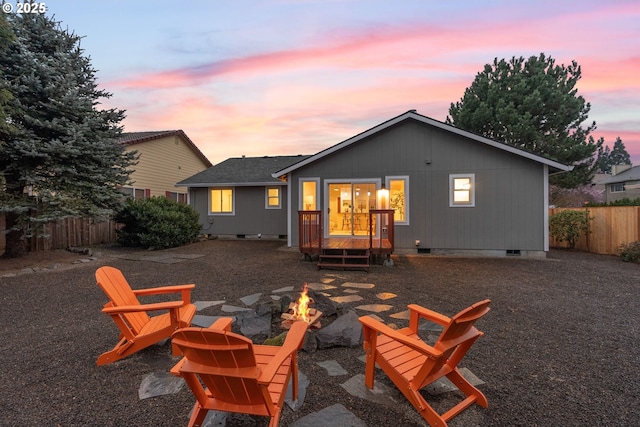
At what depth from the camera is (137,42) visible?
10.7 meters

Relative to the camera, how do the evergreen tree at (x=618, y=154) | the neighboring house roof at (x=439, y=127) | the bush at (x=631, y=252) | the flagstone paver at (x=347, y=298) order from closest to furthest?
the flagstone paver at (x=347, y=298) → the bush at (x=631, y=252) → the neighboring house roof at (x=439, y=127) → the evergreen tree at (x=618, y=154)

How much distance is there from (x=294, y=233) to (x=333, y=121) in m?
9.54

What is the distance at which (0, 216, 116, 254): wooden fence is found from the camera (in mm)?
9844

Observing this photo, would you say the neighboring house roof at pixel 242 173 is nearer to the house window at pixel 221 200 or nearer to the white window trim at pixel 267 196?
the white window trim at pixel 267 196

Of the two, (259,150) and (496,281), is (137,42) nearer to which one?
(496,281)

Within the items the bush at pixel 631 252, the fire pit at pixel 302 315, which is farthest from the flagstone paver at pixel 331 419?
the bush at pixel 631 252

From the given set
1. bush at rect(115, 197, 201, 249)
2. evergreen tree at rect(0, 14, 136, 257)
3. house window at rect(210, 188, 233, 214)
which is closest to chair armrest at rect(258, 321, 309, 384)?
evergreen tree at rect(0, 14, 136, 257)

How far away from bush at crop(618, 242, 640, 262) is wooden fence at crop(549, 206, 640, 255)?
909 mm

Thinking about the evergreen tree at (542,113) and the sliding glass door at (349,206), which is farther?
the evergreen tree at (542,113)

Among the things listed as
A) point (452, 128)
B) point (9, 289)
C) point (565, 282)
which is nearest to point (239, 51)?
point (452, 128)

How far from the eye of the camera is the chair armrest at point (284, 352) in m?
1.84

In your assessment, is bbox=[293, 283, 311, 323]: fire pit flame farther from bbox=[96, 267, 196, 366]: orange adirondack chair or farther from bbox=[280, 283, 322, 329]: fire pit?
bbox=[96, 267, 196, 366]: orange adirondack chair

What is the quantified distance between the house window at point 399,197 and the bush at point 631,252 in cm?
620

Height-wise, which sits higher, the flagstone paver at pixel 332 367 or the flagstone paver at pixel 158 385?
the flagstone paver at pixel 158 385
